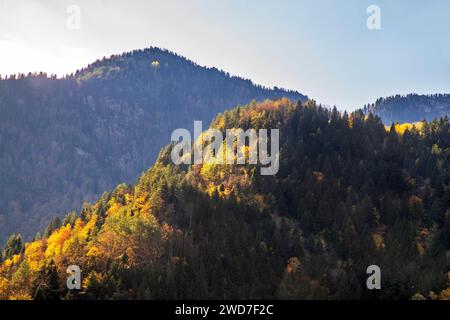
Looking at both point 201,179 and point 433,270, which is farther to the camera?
point 201,179

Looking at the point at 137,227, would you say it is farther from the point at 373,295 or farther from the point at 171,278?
the point at 373,295

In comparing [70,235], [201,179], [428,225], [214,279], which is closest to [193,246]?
[214,279]

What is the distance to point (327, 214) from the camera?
17675 cm

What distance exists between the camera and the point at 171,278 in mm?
133750

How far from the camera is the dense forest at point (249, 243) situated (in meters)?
132

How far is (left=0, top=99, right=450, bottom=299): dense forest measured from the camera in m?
132

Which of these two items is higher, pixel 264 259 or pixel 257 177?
pixel 257 177

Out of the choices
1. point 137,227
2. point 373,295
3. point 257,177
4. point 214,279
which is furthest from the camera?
point 257,177

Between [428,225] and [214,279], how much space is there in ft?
264

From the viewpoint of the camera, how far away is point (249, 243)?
158 m
